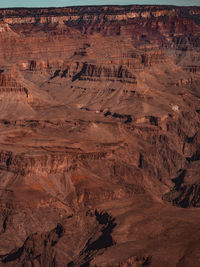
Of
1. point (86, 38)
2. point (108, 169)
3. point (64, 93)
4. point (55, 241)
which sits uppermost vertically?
point (86, 38)

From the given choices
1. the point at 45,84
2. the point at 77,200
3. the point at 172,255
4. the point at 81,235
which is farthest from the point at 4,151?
the point at 45,84

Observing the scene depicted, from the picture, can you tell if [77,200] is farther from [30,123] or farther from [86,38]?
[86,38]

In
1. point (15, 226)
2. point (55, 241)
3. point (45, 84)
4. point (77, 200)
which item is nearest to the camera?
point (55, 241)

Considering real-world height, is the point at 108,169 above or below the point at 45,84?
below

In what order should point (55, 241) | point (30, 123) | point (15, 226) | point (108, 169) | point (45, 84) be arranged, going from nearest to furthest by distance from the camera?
point (55, 241) → point (15, 226) → point (108, 169) → point (30, 123) → point (45, 84)

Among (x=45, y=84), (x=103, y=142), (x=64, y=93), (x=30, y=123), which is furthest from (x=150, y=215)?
(x=45, y=84)

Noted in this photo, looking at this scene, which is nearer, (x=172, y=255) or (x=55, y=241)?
(x=172, y=255)

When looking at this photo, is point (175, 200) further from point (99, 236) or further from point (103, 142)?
point (99, 236)
